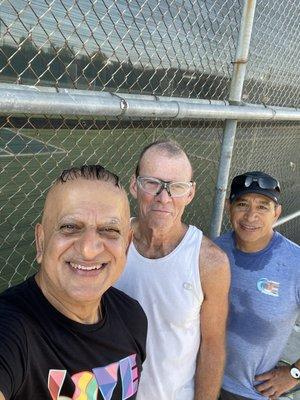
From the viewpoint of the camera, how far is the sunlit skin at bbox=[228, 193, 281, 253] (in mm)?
2207

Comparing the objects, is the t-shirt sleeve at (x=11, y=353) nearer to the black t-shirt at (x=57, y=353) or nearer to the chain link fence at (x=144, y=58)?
the black t-shirt at (x=57, y=353)

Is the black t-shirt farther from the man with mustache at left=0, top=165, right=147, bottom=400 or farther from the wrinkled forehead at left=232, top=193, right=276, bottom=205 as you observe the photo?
the wrinkled forehead at left=232, top=193, right=276, bottom=205

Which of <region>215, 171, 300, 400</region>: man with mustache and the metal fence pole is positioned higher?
the metal fence pole

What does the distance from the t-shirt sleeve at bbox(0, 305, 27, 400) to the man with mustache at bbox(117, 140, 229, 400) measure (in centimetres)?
72

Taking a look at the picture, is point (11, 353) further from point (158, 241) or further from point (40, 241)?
point (158, 241)

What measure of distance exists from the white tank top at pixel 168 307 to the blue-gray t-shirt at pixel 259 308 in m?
0.44

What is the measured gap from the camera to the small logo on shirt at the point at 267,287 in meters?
2.13

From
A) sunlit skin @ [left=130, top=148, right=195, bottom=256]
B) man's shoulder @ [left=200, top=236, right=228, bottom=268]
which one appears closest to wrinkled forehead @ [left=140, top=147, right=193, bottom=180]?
sunlit skin @ [left=130, top=148, right=195, bottom=256]

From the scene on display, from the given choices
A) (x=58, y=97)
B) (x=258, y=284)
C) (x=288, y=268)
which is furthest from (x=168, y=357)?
(x=58, y=97)

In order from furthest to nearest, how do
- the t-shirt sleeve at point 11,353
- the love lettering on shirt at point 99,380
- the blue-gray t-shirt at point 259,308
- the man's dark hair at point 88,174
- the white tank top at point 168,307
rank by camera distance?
the blue-gray t-shirt at point 259,308 < the white tank top at point 168,307 < the man's dark hair at point 88,174 < the love lettering on shirt at point 99,380 < the t-shirt sleeve at point 11,353

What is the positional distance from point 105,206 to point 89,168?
6.0 inches

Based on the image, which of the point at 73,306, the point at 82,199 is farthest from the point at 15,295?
the point at 82,199

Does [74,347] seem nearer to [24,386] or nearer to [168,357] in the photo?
[24,386]

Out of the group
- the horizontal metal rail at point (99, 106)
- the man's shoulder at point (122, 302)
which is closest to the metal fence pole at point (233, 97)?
the horizontal metal rail at point (99, 106)
